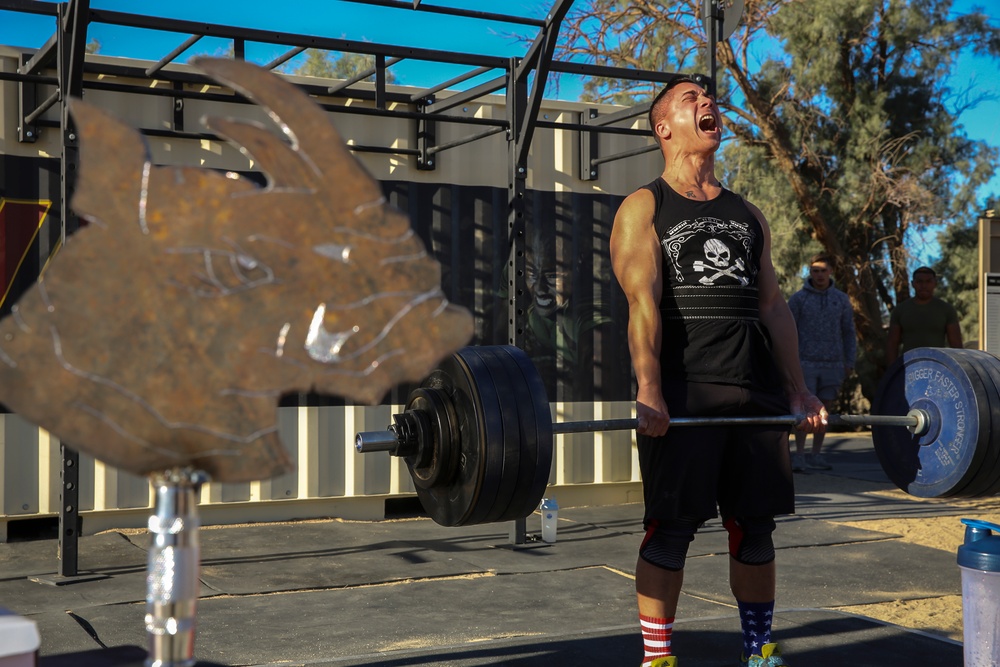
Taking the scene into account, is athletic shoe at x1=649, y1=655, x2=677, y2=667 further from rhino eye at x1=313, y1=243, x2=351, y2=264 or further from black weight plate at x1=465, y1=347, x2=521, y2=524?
rhino eye at x1=313, y1=243, x2=351, y2=264

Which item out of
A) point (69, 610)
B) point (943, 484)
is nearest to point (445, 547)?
point (69, 610)

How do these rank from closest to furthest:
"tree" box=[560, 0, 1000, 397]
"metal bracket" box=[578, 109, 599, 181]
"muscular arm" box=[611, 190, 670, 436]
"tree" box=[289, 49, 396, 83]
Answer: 1. "muscular arm" box=[611, 190, 670, 436]
2. "metal bracket" box=[578, 109, 599, 181]
3. "tree" box=[560, 0, 1000, 397]
4. "tree" box=[289, 49, 396, 83]

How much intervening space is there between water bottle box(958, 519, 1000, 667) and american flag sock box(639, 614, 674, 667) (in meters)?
0.79

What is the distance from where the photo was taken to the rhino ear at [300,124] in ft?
3.65

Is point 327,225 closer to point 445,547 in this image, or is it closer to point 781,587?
point 781,587

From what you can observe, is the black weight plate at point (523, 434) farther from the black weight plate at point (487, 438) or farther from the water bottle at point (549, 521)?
the water bottle at point (549, 521)

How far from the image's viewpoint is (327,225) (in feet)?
3.65

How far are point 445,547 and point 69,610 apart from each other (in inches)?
69.1

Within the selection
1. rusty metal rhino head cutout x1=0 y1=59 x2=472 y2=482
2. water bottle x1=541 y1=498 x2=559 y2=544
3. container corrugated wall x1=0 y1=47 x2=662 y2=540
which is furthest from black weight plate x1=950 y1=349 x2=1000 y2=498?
container corrugated wall x1=0 y1=47 x2=662 y2=540

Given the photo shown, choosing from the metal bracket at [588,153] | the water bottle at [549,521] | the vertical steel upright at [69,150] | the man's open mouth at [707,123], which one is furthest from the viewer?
the metal bracket at [588,153]

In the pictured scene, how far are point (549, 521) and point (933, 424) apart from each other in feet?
7.55

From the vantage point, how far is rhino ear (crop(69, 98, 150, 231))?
105cm

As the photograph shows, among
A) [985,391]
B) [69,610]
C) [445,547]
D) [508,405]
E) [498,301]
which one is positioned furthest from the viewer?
[498,301]

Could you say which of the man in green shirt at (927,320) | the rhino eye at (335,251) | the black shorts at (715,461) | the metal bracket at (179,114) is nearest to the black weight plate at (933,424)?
the black shorts at (715,461)
